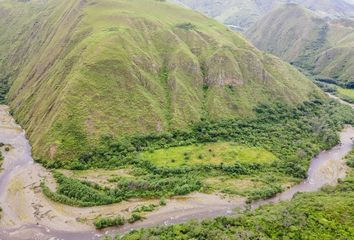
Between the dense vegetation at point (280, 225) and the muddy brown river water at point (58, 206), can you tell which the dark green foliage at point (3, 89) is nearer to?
the muddy brown river water at point (58, 206)

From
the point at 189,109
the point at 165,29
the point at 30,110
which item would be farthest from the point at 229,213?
the point at 165,29

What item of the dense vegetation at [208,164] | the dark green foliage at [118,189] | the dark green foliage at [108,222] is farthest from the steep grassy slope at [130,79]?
the dark green foliage at [108,222]

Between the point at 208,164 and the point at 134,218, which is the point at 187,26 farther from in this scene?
the point at 134,218

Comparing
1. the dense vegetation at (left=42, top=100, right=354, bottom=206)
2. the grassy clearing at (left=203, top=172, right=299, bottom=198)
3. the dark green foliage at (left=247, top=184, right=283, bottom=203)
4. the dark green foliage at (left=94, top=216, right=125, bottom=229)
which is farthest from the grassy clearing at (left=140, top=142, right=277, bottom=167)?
the dark green foliage at (left=94, top=216, right=125, bottom=229)

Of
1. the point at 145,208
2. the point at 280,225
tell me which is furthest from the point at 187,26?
the point at 280,225

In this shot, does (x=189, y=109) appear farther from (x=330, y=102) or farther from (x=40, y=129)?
(x=330, y=102)
